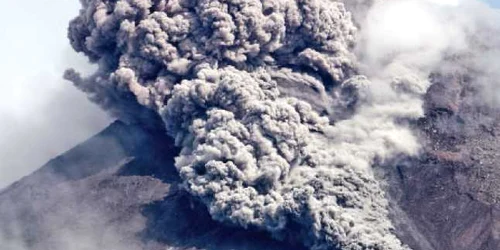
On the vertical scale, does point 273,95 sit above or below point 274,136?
above

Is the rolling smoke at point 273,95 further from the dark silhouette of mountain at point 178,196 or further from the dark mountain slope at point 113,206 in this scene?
the dark mountain slope at point 113,206

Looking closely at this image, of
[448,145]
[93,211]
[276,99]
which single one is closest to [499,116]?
[448,145]

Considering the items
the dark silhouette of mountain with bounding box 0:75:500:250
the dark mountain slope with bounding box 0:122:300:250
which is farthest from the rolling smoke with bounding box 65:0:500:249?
the dark mountain slope with bounding box 0:122:300:250

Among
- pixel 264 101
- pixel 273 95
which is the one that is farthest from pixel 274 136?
pixel 273 95

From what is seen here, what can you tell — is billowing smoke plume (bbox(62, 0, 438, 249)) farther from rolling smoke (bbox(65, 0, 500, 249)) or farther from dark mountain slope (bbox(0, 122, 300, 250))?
dark mountain slope (bbox(0, 122, 300, 250))

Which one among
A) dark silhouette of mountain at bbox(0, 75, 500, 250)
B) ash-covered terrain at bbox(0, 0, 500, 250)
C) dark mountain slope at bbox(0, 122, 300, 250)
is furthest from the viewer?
dark mountain slope at bbox(0, 122, 300, 250)

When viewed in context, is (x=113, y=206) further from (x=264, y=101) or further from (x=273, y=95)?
(x=273, y=95)

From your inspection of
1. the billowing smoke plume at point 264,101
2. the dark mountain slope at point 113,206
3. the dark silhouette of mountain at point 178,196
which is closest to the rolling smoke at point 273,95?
the billowing smoke plume at point 264,101
